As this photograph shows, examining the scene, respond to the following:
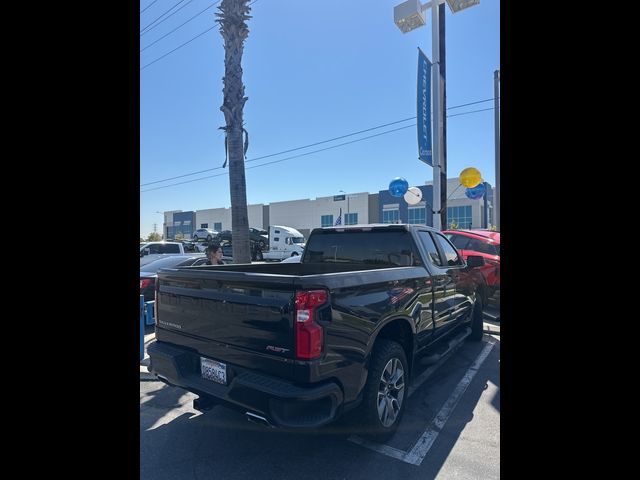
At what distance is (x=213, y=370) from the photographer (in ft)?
9.59

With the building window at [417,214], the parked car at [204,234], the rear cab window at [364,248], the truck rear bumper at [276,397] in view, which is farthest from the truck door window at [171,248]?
the building window at [417,214]

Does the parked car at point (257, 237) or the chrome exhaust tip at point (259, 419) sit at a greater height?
the parked car at point (257, 237)

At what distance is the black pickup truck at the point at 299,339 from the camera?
2.48 metres

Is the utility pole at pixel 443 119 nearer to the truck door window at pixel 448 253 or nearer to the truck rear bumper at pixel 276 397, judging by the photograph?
the truck door window at pixel 448 253

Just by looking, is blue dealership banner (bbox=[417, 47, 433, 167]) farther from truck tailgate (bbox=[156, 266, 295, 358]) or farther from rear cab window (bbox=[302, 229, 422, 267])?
truck tailgate (bbox=[156, 266, 295, 358])

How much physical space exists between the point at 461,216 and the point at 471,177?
3174cm

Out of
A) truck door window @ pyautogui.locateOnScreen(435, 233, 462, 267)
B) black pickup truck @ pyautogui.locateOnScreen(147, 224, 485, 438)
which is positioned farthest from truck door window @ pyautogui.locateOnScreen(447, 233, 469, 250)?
black pickup truck @ pyautogui.locateOnScreen(147, 224, 485, 438)

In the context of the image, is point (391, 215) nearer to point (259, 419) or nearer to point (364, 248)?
point (364, 248)

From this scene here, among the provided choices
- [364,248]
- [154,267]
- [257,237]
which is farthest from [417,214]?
[364,248]

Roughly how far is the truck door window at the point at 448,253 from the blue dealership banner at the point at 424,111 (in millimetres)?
6049

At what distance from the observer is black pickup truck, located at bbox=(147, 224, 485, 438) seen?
248 cm

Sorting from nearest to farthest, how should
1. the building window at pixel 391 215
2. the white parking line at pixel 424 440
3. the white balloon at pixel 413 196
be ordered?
the white parking line at pixel 424 440, the white balloon at pixel 413 196, the building window at pixel 391 215
